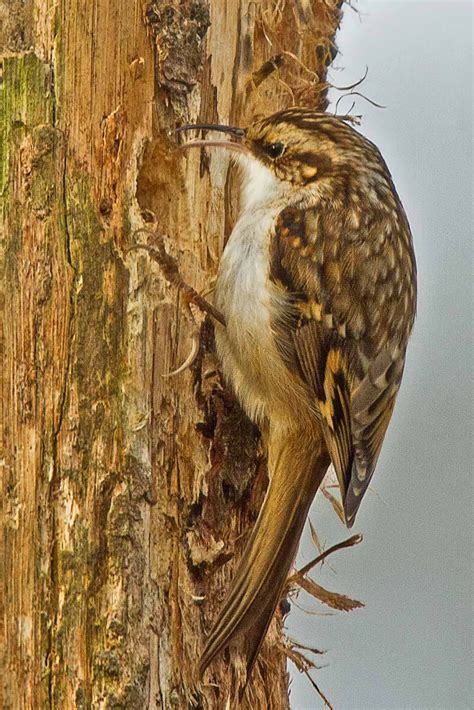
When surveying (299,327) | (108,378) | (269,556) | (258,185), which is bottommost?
(269,556)

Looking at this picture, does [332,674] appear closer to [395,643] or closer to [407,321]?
[395,643]

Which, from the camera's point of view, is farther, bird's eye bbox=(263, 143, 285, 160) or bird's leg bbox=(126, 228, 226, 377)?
bird's eye bbox=(263, 143, 285, 160)

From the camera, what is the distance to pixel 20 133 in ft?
6.49

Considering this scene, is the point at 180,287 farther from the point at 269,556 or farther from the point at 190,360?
the point at 269,556

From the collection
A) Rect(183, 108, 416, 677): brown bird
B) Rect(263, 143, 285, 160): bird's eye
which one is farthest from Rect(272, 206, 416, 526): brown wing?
Rect(263, 143, 285, 160): bird's eye

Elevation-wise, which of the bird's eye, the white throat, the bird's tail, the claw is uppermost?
the bird's eye

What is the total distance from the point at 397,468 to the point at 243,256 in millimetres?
1466

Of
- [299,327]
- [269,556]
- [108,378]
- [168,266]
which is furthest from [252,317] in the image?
[269,556]

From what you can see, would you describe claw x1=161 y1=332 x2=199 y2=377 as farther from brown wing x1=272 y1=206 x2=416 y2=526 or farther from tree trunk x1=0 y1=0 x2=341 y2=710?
brown wing x1=272 y1=206 x2=416 y2=526

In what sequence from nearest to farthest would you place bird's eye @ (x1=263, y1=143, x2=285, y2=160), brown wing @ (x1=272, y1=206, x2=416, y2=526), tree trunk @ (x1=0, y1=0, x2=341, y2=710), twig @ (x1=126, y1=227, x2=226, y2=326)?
tree trunk @ (x1=0, y1=0, x2=341, y2=710) < twig @ (x1=126, y1=227, x2=226, y2=326) < brown wing @ (x1=272, y1=206, x2=416, y2=526) < bird's eye @ (x1=263, y1=143, x2=285, y2=160)

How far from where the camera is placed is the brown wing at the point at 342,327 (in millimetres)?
2121

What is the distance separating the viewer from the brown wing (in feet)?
6.96

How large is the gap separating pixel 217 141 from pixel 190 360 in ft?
1.31

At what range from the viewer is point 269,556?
2.04 m
